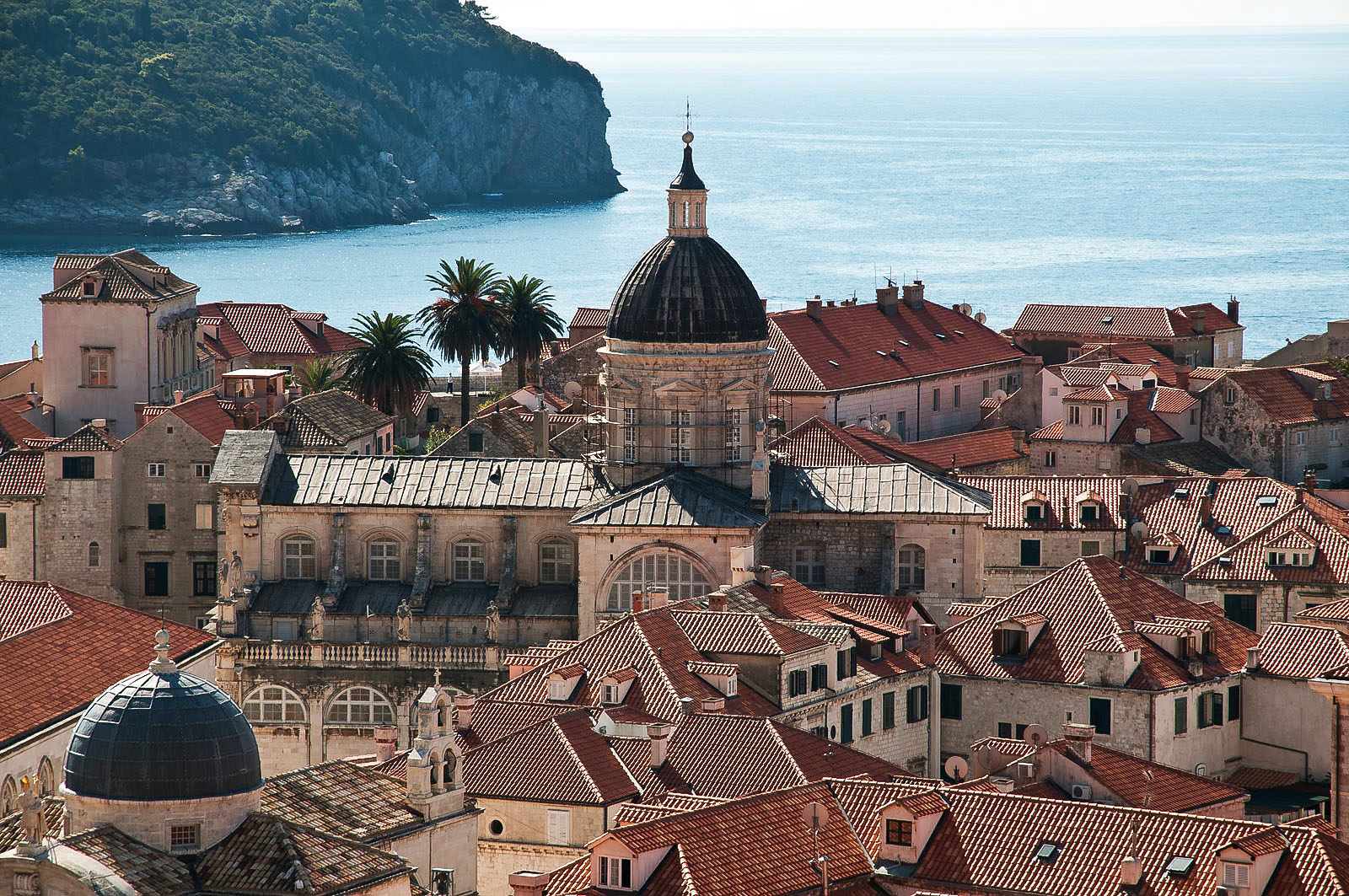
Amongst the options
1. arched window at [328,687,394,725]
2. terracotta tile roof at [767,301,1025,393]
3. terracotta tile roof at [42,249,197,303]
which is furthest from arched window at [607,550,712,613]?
terracotta tile roof at [767,301,1025,393]

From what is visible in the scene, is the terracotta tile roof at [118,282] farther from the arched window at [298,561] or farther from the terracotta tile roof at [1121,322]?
the terracotta tile roof at [1121,322]

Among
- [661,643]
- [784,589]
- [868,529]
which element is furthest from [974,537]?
[661,643]

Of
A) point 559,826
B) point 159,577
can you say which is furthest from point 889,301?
point 559,826

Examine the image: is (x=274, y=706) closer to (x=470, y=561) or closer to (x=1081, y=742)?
(x=470, y=561)

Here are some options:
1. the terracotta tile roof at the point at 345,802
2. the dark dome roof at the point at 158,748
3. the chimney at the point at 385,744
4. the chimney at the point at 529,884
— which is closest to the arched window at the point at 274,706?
the chimney at the point at 385,744

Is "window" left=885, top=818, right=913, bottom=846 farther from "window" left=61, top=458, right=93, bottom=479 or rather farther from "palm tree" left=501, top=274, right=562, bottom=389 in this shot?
"palm tree" left=501, top=274, right=562, bottom=389
